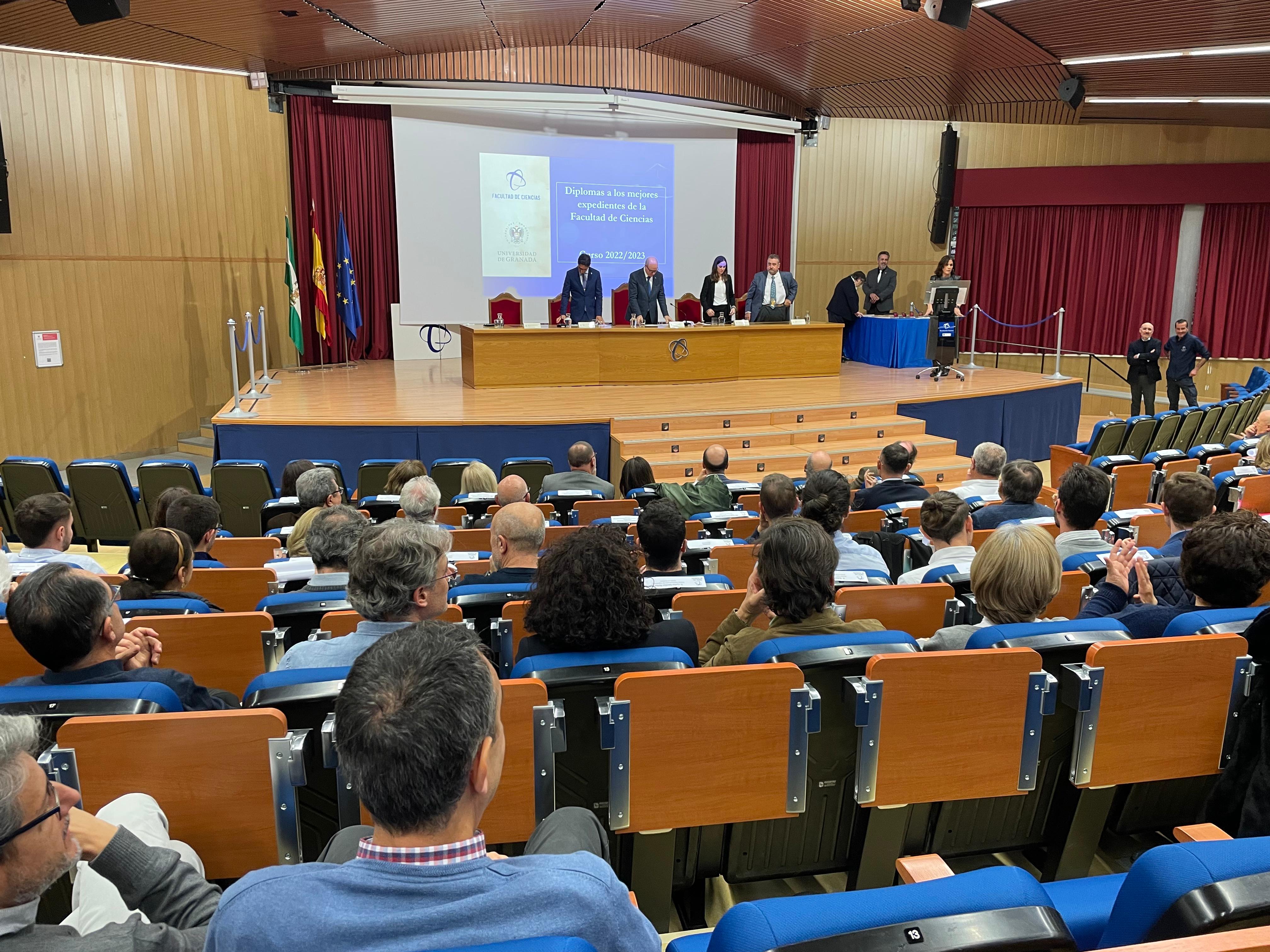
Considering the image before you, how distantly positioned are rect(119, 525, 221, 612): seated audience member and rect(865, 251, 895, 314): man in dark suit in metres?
10.6

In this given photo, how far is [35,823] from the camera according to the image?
3.74 feet

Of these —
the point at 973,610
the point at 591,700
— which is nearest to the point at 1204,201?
the point at 973,610

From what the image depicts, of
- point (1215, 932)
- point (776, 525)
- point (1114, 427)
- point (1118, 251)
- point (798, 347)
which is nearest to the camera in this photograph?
point (1215, 932)

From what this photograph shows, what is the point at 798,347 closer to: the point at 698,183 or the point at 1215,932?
the point at 698,183

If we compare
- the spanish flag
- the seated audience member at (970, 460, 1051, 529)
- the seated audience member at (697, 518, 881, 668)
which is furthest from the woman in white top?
the seated audience member at (697, 518, 881, 668)

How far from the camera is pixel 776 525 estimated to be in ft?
7.97

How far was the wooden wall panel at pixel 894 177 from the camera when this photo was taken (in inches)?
555

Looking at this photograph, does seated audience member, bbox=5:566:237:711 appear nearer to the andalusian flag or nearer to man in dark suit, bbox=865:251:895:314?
the andalusian flag

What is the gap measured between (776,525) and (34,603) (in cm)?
175

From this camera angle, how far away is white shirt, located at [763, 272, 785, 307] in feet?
35.6

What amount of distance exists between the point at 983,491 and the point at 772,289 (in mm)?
6299

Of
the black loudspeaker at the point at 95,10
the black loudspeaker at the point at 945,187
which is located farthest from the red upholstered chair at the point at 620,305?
the black loudspeaker at the point at 95,10

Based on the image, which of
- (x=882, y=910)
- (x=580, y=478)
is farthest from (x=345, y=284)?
(x=882, y=910)

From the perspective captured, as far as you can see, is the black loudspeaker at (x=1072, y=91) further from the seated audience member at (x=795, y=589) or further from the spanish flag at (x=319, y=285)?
the seated audience member at (x=795, y=589)
